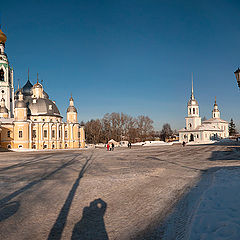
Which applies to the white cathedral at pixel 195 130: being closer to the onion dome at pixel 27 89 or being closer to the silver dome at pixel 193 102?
the silver dome at pixel 193 102

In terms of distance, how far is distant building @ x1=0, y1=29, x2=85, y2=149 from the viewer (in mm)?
45406

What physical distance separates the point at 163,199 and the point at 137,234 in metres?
3.06

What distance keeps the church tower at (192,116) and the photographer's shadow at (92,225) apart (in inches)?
2881

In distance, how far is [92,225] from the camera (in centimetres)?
634

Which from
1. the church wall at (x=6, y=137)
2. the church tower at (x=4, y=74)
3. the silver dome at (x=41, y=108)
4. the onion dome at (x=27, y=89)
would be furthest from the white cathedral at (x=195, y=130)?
the church tower at (x=4, y=74)

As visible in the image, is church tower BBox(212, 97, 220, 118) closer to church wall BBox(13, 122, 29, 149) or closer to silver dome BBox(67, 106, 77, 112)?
silver dome BBox(67, 106, 77, 112)

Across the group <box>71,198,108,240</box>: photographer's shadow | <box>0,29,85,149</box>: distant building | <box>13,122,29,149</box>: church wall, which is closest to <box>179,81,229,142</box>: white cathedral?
<box>0,29,85,149</box>: distant building

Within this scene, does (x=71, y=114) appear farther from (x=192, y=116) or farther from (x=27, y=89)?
(x=192, y=116)

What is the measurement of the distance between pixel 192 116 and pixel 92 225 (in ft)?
247

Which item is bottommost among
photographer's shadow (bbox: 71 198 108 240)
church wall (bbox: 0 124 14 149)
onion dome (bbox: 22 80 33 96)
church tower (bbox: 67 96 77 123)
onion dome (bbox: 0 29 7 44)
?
photographer's shadow (bbox: 71 198 108 240)

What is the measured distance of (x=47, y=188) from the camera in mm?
10375

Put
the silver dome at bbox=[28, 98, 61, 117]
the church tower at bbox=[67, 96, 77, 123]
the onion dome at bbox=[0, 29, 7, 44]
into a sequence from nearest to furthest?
the silver dome at bbox=[28, 98, 61, 117] → the church tower at bbox=[67, 96, 77, 123] → the onion dome at bbox=[0, 29, 7, 44]

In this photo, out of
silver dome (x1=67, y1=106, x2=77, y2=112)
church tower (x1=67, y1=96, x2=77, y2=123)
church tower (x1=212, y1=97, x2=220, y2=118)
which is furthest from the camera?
church tower (x1=212, y1=97, x2=220, y2=118)

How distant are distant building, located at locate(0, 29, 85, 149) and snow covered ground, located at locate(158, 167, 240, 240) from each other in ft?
137
